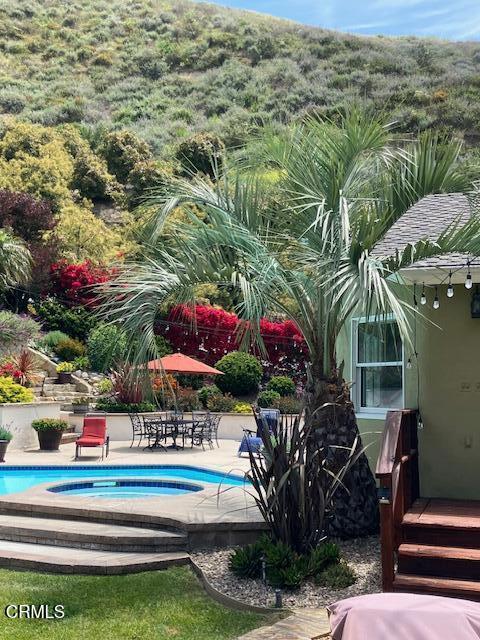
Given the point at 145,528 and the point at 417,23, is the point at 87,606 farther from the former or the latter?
the point at 417,23

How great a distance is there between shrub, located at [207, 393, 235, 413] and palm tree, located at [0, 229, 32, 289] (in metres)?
9.18

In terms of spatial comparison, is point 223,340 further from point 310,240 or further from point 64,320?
point 310,240

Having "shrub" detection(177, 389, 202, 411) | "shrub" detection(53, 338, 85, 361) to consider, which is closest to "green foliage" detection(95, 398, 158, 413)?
"shrub" detection(177, 389, 202, 411)

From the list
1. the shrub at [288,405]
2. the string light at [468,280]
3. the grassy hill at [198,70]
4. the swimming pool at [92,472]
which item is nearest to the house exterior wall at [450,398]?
the string light at [468,280]

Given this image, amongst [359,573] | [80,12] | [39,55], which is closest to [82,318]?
[359,573]

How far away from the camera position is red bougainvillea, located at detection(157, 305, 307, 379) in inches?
1148

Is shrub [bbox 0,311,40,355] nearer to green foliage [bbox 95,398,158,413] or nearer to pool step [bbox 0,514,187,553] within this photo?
green foliage [bbox 95,398,158,413]

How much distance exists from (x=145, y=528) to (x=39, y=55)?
2677 inches

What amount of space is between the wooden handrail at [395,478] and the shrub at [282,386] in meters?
17.4

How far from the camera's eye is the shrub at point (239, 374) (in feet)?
86.0

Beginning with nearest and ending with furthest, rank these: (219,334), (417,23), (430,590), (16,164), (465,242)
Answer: (430,590)
(465,242)
(219,334)
(16,164)
(417,23)

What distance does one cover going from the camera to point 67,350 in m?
27.8

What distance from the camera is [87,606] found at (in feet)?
22.1

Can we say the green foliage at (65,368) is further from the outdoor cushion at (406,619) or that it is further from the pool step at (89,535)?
the outdoor cushion at (406,619)
